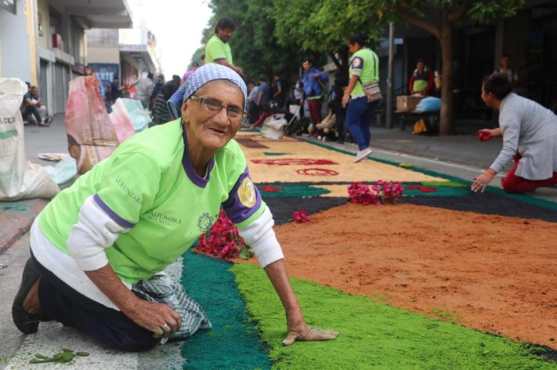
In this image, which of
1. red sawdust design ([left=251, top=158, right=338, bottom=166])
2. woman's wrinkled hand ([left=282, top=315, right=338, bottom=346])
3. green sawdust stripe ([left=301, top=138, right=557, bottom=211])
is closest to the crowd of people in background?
green sawdust stripe ([left=301, top=138, right=557, bottom=211])

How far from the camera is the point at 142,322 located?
2486 mm

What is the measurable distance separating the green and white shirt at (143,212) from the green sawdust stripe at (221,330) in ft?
1.13

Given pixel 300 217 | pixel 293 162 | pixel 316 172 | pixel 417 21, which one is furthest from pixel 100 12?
pixel 300 217

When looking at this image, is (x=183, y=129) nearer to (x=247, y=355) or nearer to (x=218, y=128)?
(x=218, y=128)

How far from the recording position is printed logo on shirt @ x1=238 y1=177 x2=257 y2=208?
2.72 metres

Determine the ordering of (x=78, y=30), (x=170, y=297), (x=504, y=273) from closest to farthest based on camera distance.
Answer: (x=170, y=297) < (x=504, y=273) < (x=78, y=30)

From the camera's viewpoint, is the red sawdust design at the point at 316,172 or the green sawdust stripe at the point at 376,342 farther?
the red sawdust design at the point at 316,172

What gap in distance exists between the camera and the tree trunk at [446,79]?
629 inches

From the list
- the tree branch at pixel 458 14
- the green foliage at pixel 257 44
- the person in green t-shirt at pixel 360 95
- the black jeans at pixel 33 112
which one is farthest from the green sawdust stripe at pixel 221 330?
the green foliage at pixel 257 44

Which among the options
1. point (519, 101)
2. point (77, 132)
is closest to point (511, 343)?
point (519, 101)

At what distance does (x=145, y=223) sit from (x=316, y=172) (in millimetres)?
6674

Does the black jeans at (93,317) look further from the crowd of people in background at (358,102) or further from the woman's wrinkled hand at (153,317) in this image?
the crowd of people in background at (358,102)

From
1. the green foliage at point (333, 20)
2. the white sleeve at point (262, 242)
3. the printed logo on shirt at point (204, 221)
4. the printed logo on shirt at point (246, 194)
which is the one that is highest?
the green foliage at point (333, 20)

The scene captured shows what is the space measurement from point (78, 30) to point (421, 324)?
4134 centimetres
